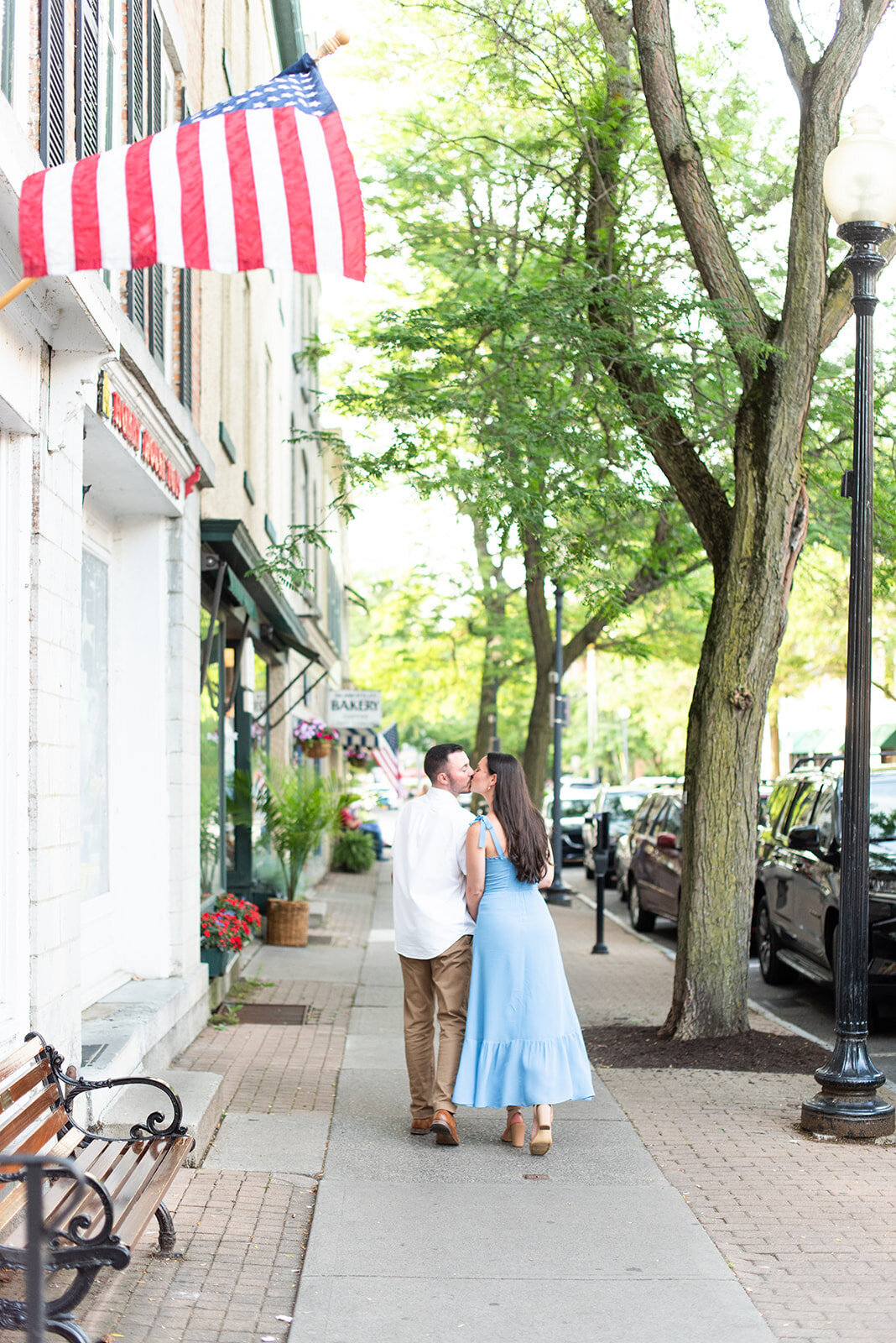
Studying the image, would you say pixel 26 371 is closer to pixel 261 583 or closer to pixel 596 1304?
pixel 596 1304

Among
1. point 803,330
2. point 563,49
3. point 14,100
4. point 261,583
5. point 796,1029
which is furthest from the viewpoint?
point 261,583

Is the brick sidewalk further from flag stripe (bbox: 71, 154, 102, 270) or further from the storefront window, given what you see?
flag stripe (bbox: 71, 154, 102, 270)

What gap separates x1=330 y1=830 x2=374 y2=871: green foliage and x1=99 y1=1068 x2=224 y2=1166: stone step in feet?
63.0

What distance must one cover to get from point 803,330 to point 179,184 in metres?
5.58

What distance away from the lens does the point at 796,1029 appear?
33.6 ft

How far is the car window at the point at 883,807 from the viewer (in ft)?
33.0

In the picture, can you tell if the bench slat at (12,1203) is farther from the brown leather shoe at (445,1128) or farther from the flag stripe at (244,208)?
the flag stripe at (244,208)

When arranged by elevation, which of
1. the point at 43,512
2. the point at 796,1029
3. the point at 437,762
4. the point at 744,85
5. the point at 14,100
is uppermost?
the point at 744,85

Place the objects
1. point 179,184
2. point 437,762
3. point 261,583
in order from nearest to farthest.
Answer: point 179,184 → point 437,762 → point 261,583

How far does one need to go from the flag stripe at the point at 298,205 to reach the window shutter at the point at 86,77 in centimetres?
216

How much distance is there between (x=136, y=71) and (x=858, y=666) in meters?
5.31

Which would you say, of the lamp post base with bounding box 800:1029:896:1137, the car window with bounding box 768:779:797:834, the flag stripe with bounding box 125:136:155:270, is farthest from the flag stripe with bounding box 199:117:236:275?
the car window with bounding box 768:779:797:834

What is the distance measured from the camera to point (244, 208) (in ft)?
14.0

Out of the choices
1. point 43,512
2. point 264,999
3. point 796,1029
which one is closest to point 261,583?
point 264,999
